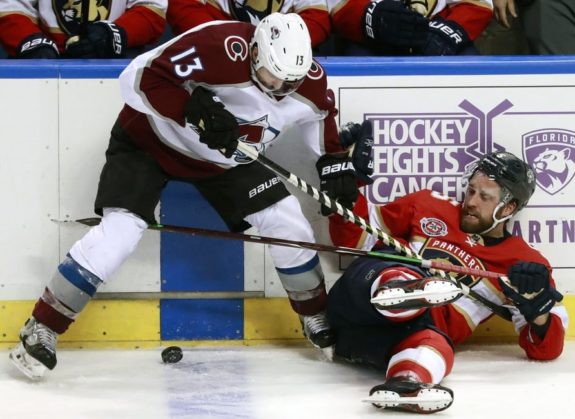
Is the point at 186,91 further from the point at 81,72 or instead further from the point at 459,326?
the point at 459,326

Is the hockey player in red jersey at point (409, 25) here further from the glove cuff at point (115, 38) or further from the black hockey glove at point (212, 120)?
the black hockey glove at point (212, 120)

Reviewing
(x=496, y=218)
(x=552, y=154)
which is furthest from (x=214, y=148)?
(x=552, y=154)

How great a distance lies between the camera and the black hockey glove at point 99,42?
3971mm

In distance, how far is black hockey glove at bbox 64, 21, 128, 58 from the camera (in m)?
3.97

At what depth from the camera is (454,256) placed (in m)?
3.73

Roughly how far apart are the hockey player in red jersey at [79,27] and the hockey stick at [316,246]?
25.6 inches

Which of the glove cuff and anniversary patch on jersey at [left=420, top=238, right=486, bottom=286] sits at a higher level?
the glove cuff

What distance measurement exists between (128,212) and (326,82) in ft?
2.31

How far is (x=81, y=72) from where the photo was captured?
3.83 metres

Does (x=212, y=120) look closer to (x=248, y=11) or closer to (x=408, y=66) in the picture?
(x=408, y=66)

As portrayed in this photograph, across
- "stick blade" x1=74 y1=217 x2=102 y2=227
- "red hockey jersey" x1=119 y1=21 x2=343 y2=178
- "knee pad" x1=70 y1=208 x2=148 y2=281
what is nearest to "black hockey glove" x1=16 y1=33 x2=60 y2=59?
"red hockey jersey" x1=119 y1=21 x2=343 y2=178

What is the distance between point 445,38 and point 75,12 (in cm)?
130

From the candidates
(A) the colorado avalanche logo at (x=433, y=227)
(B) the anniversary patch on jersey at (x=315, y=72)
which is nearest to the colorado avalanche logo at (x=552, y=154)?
(A) the colorado avalanche logo at (x=433, y=227)

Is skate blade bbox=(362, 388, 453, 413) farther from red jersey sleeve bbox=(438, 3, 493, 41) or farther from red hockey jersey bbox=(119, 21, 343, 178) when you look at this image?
red jersey sleeve bbox=(438, 3, 493, 41)
